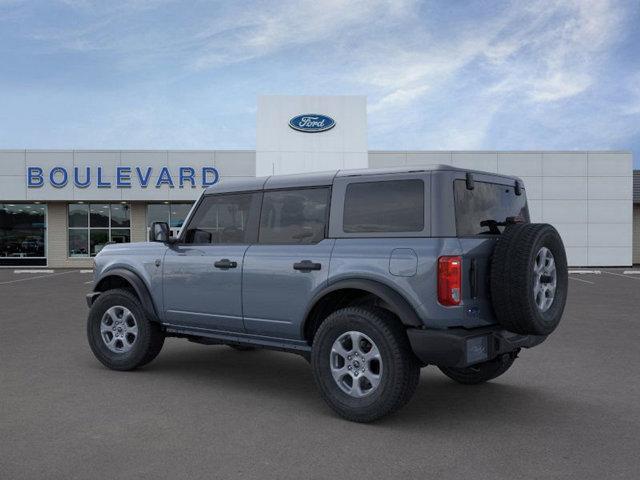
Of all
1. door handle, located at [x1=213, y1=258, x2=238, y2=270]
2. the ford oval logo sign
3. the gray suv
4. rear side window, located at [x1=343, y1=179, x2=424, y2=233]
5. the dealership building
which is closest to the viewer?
the gray suv

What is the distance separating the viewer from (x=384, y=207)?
4.93m

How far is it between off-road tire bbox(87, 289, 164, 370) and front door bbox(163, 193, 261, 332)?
0.34m

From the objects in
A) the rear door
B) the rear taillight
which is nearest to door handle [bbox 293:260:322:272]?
the rear door

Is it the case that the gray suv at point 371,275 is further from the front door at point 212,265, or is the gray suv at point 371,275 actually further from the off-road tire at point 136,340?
the off-road tire at point 136,340

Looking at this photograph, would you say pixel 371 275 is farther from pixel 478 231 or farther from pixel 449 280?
pixel 478 231

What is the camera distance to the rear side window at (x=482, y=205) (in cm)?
477

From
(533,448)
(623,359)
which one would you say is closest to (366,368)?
(533,448)

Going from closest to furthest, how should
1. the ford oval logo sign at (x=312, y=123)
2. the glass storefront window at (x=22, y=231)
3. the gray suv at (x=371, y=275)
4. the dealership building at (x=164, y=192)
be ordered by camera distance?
the gray suv at (x=371, y=275)
the ford oval logo sign at (x=312, y=123)
the dealership building at (x=164, y=192)
the glass storefront window at (x=22, y=231)

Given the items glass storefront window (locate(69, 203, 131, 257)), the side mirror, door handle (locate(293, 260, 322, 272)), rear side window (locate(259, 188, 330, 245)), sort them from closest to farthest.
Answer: door handle (locate(293, 260, 322, 272)), rear side window (locate(259, 188, 330, 245)), the side mirror, glass storefront window (locate(69, 203, 131, 257))

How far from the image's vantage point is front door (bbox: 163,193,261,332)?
5715mm

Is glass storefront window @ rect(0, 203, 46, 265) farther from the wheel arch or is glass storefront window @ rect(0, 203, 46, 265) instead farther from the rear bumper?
the rear bumper

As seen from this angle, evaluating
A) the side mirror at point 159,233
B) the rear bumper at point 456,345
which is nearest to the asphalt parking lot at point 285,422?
the rear bumper at point 456,345

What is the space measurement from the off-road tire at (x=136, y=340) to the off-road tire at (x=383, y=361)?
2276 mm

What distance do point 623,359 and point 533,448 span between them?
3.76 metres
